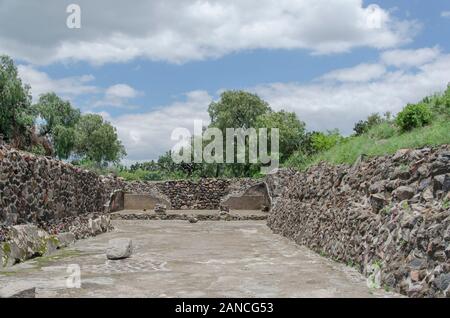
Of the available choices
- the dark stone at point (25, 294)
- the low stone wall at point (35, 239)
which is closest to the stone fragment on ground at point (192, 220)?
the low stone wall at point (35, 239)

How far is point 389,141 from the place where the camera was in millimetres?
10438

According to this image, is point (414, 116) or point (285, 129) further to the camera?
point (285, 129)

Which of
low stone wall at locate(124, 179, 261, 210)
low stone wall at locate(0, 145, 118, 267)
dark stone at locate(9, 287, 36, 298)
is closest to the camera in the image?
dark stone at locate(9, 287, 36, 298)

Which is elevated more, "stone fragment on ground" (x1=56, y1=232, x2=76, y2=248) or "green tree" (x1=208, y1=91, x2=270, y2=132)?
"green tree" (x1=208, y1=91, x2=270, y2=132)

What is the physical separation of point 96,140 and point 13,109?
16.3m

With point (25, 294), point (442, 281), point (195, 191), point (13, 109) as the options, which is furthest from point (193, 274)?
point (13, 109)

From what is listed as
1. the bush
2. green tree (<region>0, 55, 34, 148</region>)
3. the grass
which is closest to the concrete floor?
the grass

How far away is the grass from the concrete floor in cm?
247

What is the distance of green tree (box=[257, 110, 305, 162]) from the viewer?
41938 millimetres

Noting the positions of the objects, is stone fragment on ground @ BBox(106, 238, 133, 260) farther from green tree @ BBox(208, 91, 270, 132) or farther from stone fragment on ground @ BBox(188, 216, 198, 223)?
green tree @ BBox(208, 91, 270, 132)

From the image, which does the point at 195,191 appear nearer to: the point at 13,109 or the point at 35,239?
the point at 13,109

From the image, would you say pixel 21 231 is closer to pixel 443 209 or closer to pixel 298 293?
pixel 298 293

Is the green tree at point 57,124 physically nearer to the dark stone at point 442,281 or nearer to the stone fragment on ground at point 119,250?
the stone fragment on ground at point 119,250

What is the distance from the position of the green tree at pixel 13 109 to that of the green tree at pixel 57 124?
7.08 metres
